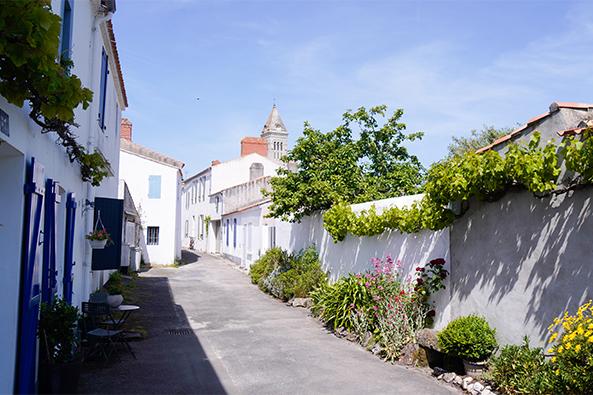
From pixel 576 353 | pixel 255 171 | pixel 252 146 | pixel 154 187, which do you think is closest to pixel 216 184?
pixel 255 171

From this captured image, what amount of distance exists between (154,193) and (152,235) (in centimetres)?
225

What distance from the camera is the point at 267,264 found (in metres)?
19.9

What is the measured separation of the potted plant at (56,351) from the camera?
6.00 m

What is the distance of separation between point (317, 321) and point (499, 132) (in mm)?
25747

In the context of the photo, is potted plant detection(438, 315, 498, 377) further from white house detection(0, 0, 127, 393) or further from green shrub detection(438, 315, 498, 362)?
white house detection(0, 0, 127, 393)

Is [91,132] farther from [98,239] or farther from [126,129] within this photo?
[126,129]

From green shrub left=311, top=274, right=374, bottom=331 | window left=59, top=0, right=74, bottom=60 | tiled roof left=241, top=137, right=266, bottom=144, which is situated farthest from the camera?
tiled roof left=241, top=137, right=266, bottom=144

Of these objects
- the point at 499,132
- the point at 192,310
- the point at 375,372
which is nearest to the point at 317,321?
the point at 192,310

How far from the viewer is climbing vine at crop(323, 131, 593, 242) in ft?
20.0

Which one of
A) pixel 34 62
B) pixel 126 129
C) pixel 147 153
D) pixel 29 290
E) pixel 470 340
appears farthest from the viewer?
pixel 126 129

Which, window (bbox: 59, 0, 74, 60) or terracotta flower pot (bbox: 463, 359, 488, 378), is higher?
window (bbox: 59, 0, 74, 60)

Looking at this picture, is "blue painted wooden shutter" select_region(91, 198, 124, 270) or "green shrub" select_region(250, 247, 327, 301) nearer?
"blue painted wooden shutter" select_region(91, 198, 124, 270)

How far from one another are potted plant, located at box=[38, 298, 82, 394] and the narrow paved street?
39.1 inches

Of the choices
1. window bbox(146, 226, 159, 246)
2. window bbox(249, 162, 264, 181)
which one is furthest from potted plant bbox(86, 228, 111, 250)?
window bbox(249, 162, 264, 181)
